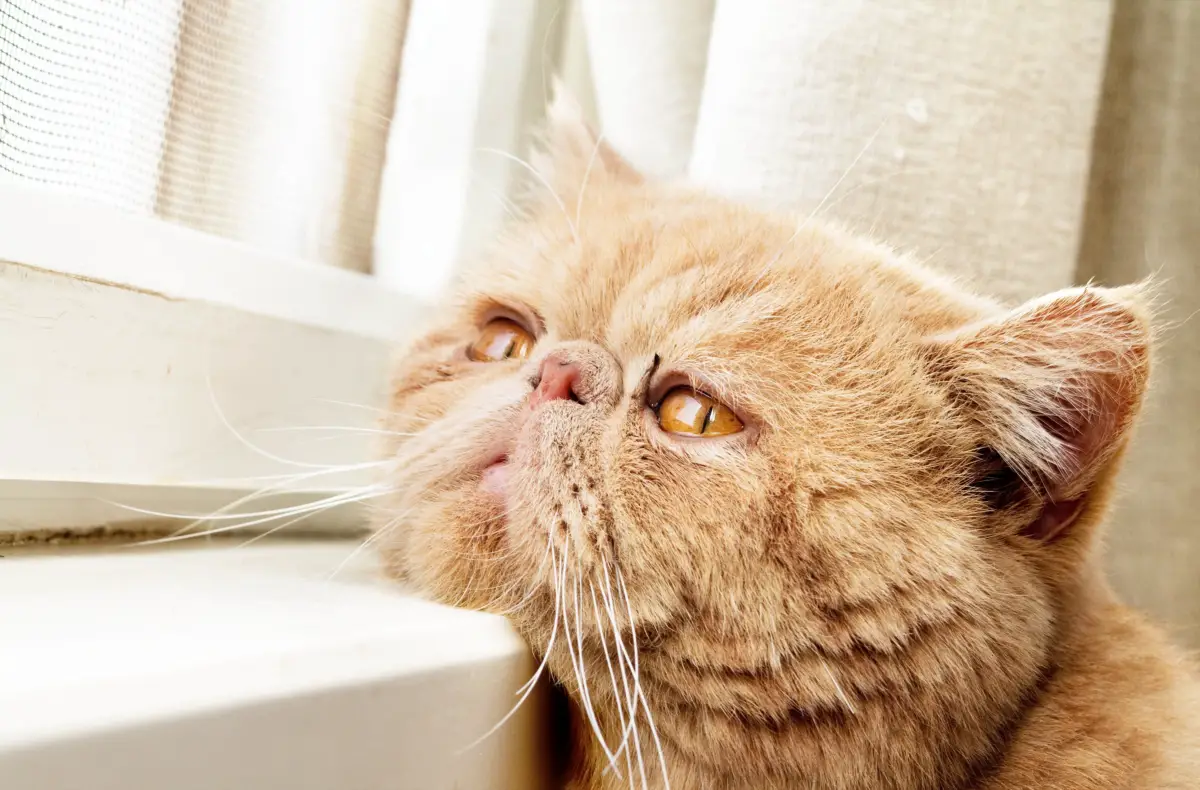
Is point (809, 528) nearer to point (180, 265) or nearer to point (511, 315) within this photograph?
point (511, 315)

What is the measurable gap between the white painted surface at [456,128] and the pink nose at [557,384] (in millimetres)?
498

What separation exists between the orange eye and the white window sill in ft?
0.93

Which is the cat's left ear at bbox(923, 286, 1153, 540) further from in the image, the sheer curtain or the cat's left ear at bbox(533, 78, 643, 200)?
the cat's left ear at bbox(533, 78, 643, 200)

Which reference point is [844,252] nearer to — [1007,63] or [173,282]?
[1007,63]

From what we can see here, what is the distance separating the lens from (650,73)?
129 centimetres

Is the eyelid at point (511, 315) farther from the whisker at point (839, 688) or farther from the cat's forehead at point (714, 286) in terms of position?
the whisker at point (839, 688)

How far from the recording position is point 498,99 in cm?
135

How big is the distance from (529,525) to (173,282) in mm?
493

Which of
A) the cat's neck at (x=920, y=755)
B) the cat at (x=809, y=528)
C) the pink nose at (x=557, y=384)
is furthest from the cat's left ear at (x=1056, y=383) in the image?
the pink nose at (x=557, y=384)

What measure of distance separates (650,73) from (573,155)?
268 millimetres

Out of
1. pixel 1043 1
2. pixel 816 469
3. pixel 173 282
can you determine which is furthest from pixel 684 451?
pixel 1043 1

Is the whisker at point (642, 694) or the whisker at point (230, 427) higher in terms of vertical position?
the whisker at point (230, 427)

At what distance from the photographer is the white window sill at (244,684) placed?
423 millimetres

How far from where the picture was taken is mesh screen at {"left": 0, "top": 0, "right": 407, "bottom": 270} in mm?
751
